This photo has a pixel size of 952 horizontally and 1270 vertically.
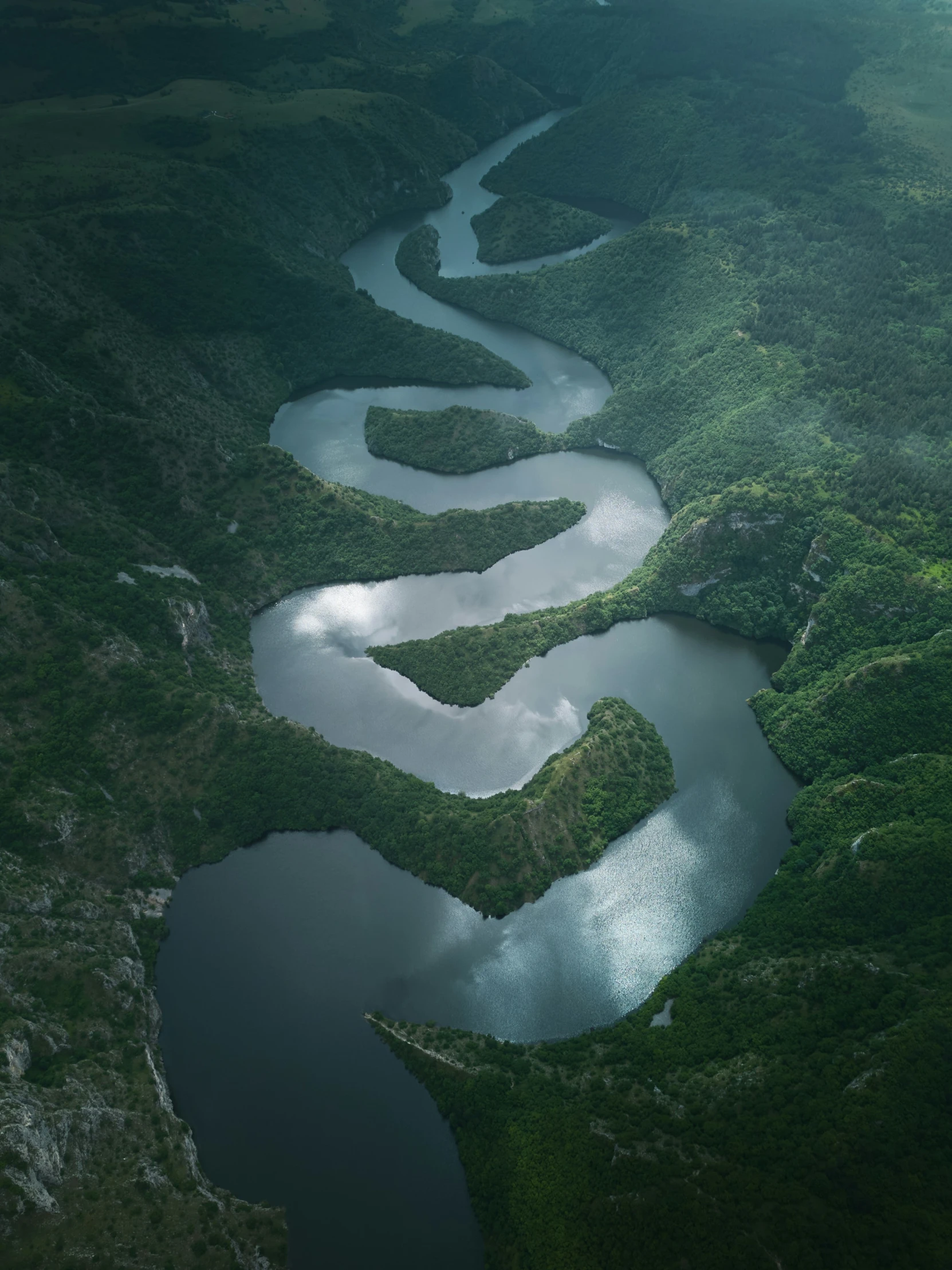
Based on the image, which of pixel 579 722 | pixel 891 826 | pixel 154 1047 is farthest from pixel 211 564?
pixel 891 826

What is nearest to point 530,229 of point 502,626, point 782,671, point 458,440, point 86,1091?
point 458,440

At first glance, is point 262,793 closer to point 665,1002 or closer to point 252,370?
point 665,1002

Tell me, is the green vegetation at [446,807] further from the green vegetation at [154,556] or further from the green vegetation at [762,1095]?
the green vegetation at [762,1095]

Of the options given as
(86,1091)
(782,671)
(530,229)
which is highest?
(530,229)

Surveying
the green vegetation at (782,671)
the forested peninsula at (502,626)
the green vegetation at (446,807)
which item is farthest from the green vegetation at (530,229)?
the green vegetation at (446,807)

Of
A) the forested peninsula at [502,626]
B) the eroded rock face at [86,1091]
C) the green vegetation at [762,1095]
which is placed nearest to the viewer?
the green vegetation at [762,1095]

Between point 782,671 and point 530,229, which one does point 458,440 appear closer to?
point 782,671
